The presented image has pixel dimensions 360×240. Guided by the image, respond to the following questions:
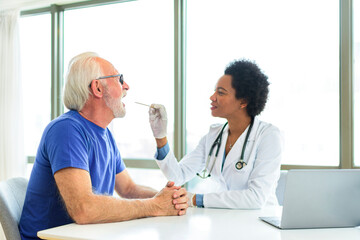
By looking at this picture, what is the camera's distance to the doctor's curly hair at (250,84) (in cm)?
222

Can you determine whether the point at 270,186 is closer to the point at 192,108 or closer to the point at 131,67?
the point at 192,108

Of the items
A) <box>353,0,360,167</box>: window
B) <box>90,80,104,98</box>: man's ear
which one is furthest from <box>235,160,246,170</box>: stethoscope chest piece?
<box>353,0,360,167</box>: window

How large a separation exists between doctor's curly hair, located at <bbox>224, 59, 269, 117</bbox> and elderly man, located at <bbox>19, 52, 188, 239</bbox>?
73cm

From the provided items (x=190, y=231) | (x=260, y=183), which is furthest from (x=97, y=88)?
(x=260, y=183)

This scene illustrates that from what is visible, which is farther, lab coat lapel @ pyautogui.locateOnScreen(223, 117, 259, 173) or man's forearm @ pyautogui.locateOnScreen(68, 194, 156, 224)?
lab coat lapel @ pyautogui.locateOnScreen(223, 117, 259, 173)

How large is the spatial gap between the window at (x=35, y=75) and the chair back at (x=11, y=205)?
96.5 inches

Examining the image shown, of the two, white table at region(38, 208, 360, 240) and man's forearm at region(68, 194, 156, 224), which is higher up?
man's forearm at region(68, 194, 156, 224)

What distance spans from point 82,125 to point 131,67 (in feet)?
7.04

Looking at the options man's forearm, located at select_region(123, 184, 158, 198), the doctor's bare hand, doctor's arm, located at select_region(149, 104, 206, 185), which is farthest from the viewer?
doctor's arm, located at select_region(149, 104, 206, 185)

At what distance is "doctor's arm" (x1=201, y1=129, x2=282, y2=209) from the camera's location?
1.72m

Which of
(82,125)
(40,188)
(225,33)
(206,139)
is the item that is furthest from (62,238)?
(225,33)

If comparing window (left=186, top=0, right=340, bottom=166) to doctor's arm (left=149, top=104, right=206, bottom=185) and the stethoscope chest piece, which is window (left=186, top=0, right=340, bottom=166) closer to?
doctor's arm (left=149, top=104, right=206, bottom=185)

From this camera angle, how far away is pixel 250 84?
2229mm

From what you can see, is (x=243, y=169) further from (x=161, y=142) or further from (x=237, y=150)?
(x=161, y=142)
